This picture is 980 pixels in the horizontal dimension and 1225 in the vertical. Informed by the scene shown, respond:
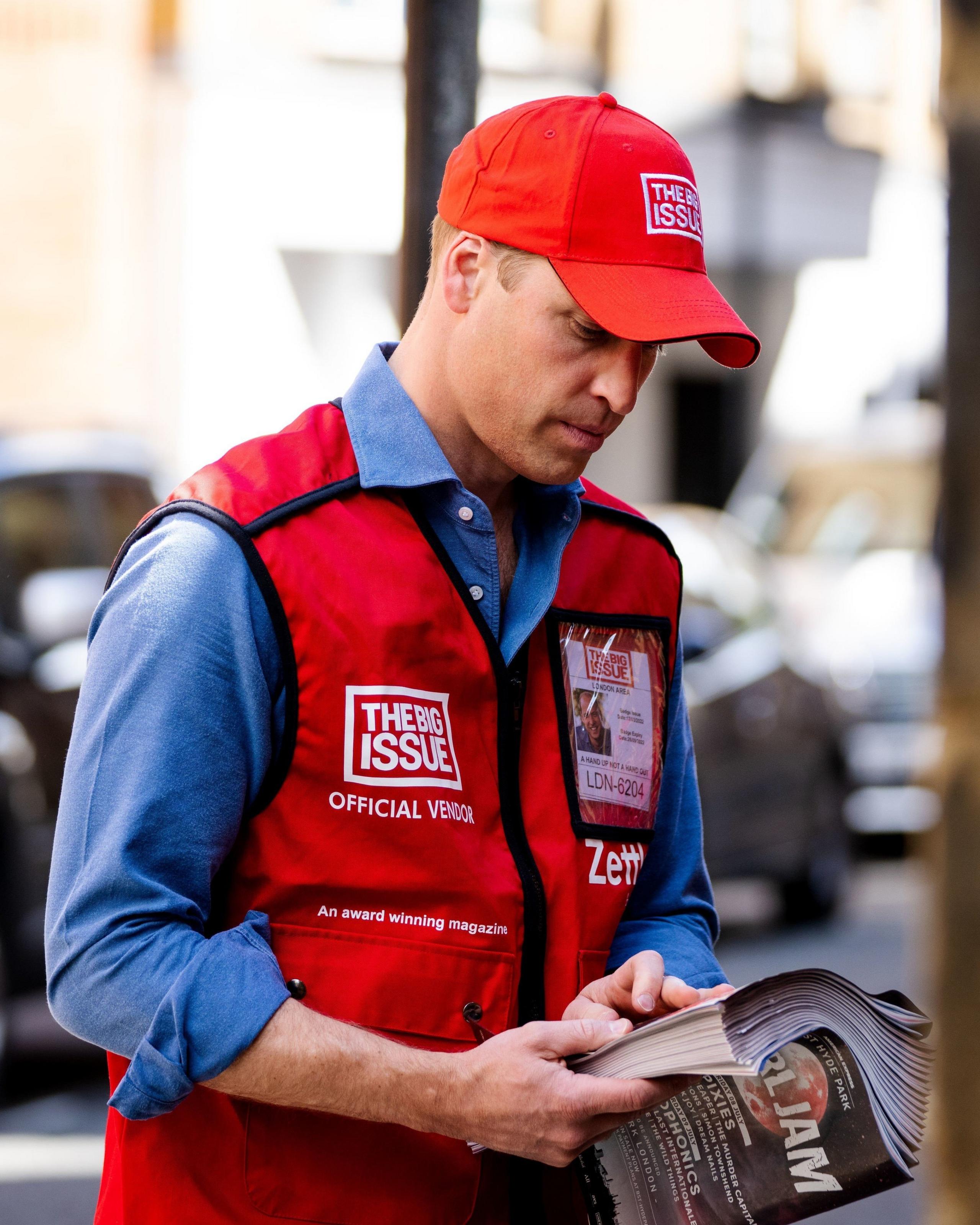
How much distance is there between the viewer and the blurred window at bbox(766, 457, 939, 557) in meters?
11.5

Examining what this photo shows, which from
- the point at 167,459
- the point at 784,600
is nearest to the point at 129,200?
the point at 167,459

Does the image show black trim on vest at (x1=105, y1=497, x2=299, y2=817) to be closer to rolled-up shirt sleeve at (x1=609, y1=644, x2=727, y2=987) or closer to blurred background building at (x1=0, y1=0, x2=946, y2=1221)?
rolled-up shirt sleeve at (x1=609, y1=644, x2=727, y2=987)

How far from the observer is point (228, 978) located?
1676 mm

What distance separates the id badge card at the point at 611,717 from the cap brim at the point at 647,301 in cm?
32

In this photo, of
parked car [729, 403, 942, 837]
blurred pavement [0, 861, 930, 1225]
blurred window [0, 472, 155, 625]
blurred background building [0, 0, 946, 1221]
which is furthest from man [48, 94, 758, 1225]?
parked car [729, 403, 942, 837]

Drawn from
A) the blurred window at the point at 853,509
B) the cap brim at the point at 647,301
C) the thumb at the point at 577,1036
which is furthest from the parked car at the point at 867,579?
the thumb at the point at 577,1036

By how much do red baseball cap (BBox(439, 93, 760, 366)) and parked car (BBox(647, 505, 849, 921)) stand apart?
599cm

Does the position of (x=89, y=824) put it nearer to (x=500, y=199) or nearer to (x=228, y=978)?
(x=228, y=978)

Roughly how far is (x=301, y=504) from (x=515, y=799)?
362 mm

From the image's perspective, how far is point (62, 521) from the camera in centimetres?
624

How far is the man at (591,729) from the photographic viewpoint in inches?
77.7

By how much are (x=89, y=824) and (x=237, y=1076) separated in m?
0.26

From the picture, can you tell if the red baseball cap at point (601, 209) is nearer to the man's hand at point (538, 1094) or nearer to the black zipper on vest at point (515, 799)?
the black zipper on vest at point (515, 799)

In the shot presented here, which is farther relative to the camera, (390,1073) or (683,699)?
(683,699)
